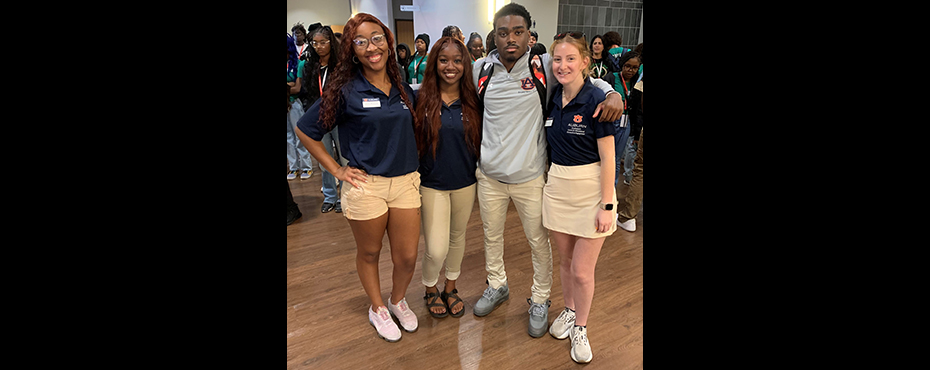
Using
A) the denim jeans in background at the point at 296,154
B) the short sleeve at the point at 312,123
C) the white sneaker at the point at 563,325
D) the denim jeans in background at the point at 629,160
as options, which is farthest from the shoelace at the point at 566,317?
the denim jeans in background at the point at 296,154

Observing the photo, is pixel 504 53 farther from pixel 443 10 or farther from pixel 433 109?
pixel 443 10

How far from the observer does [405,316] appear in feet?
7.83

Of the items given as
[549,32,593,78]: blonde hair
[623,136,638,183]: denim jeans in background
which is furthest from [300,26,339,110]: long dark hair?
[623,136,638,183]: denim jeans in background

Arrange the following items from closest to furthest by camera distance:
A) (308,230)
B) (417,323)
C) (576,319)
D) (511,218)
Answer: (576,319), (417,323), (308,230), (511,218)

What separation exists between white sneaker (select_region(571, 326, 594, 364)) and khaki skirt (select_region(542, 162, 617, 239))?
525mm

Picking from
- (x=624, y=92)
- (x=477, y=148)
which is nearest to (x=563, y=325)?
(x=477, y=148)

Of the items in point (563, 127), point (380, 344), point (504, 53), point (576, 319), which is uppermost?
point (504, 53)

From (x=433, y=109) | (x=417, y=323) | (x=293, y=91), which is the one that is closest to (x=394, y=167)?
(x=433, y=109)

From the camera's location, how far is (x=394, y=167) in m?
1.95

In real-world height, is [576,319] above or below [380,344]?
above

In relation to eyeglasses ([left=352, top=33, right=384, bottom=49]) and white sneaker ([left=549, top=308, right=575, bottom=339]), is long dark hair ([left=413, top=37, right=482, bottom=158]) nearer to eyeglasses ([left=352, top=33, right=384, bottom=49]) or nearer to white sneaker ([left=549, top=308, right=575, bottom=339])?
eyeglasses ([left=352, top=33, right=384, bottom=49])

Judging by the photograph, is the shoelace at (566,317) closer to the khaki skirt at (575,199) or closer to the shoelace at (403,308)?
Result: the khaki skirt at (575,199)

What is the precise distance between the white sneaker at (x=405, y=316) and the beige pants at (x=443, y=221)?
217 millimetres

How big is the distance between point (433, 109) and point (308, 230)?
7.46 ft
